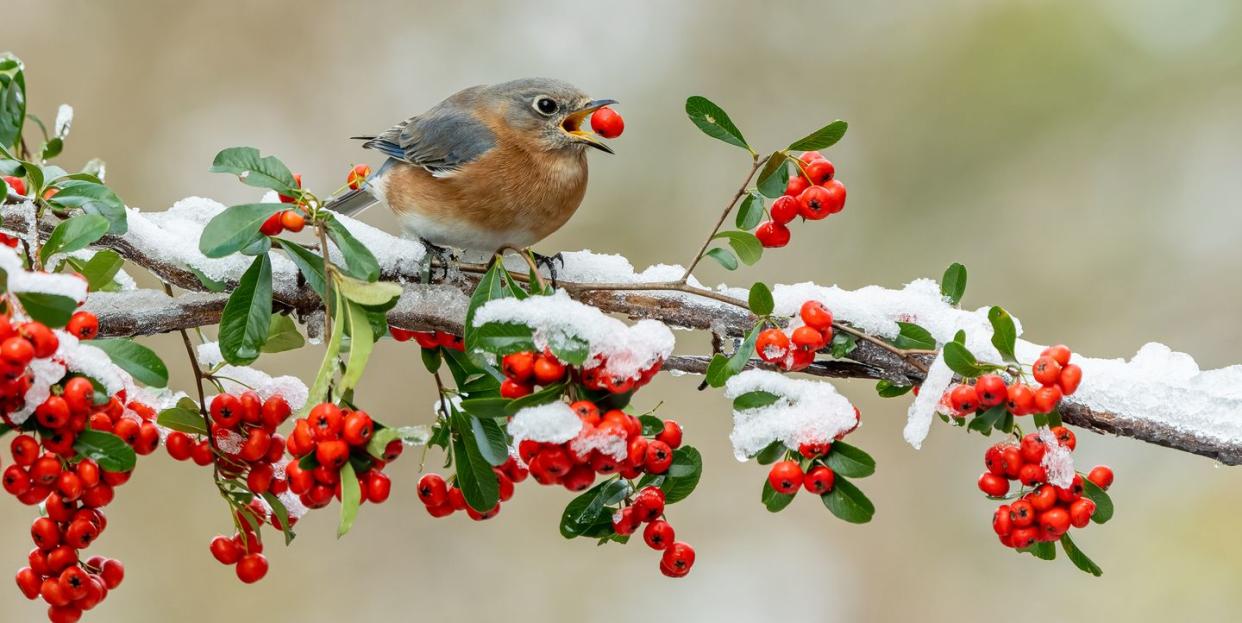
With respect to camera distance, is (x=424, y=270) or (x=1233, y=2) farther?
(x=1233, y=2)

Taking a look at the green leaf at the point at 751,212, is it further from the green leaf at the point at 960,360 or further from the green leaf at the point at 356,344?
the green leaf at the point at 356,344

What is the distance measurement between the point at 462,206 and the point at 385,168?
0.48m

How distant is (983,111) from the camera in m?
4.83

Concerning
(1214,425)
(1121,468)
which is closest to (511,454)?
(1214,425)

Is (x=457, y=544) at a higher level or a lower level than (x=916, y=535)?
lower

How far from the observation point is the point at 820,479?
61.2 inches

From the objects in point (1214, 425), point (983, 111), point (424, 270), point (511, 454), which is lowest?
point (511, 454)

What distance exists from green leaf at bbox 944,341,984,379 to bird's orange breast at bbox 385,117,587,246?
1400 mm

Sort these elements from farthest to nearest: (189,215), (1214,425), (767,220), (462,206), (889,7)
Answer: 1. (889,7)
2. (462,206)
3. (189,215)
4. (767,220)
5. (1214,425)

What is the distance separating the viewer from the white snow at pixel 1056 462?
1.53 meters

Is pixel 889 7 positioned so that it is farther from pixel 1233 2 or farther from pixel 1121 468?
pixel 1121 468

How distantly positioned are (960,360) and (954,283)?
314 millimetres

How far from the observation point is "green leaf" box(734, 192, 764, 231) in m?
1.81

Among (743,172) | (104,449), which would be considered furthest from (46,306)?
(743,172)
